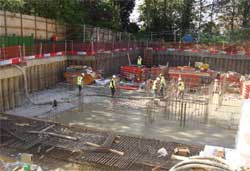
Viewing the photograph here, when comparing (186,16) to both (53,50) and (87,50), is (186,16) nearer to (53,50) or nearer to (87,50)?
(87,50)

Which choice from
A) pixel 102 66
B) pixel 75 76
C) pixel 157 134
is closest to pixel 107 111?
pixel 157 134

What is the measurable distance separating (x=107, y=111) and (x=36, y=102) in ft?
14.6

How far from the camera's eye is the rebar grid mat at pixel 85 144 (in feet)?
35.4

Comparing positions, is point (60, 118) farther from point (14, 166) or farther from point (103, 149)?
point (14, 166)

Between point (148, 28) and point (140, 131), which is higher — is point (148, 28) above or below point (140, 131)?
above

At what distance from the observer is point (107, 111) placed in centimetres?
1734

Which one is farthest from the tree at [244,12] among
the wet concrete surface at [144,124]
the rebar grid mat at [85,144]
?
the rebar grid mat at [85,144]

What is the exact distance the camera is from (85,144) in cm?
1179

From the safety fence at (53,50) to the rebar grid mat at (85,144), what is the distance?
4.92 metres

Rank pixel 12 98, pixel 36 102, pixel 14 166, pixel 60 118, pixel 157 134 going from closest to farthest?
1. pixel 14 166
2. pixel 157 134
3. pixel 60 118
4. pixel 12 98
5. pixel 36 102

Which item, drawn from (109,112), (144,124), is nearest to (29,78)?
(109,112)

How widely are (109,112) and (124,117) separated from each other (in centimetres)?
119

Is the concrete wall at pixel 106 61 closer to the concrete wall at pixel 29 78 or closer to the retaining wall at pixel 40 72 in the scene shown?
the retaining wall at pixel 40 72

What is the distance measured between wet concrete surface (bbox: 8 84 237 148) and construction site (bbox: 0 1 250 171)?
0.16ft
